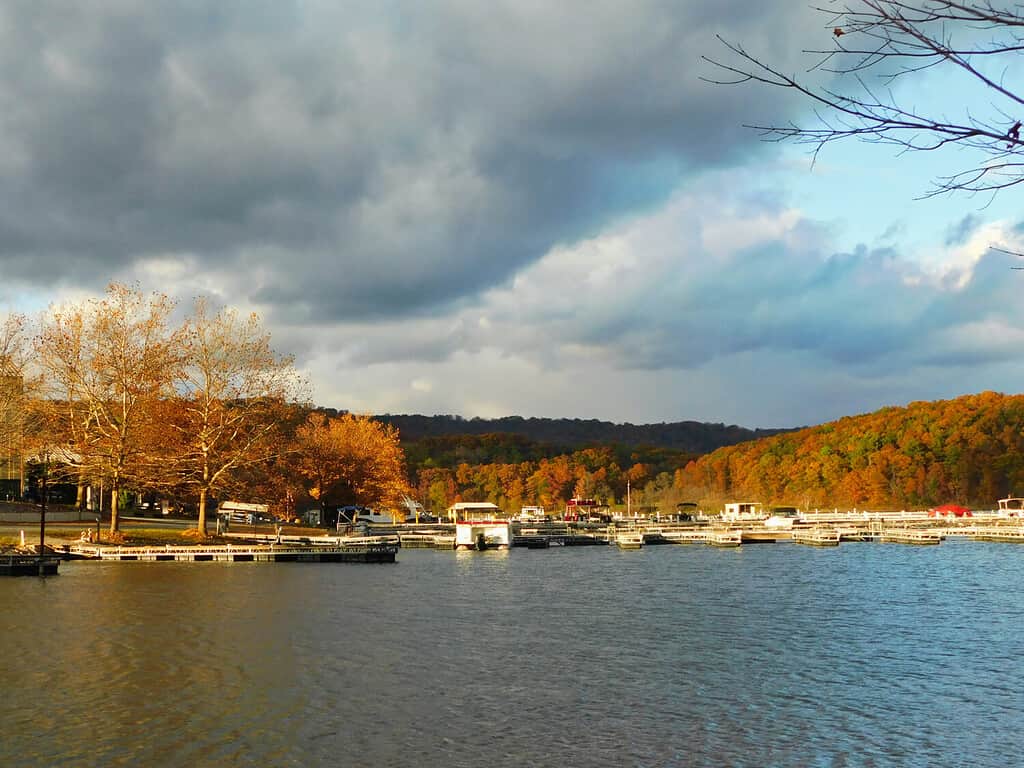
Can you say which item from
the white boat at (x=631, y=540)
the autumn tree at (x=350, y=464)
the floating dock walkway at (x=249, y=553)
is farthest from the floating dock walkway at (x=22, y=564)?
the white boat at (x=631, y=540)

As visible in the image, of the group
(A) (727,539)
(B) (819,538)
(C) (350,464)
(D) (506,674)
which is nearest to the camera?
(D) (506,674)

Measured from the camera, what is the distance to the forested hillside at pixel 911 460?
15175cm

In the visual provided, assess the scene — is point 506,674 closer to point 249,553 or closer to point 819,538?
point 249,553

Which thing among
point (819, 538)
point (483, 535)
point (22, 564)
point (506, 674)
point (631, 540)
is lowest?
point (506, 674)

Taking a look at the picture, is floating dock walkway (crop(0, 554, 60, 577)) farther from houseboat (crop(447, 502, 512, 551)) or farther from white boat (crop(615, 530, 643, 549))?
white boat (crop(615, 530, 643, 549))

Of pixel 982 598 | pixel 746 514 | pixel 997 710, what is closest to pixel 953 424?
pixel 746 514

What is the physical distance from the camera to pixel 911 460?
519 ft

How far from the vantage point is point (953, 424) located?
160m

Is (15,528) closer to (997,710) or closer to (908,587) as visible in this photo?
(908,587)

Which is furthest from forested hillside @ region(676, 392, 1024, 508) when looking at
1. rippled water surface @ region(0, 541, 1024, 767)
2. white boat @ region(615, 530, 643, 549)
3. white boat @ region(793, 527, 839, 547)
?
rippled water surface @ region(0, 541, 1024, 767)

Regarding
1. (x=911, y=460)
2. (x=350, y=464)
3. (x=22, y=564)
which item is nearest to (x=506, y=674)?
(x=22, y=564)

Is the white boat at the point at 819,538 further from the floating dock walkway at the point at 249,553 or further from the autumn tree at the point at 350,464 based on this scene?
the autumn tree at the point at 350,464

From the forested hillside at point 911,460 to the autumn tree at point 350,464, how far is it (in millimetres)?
93373

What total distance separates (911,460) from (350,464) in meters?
107
